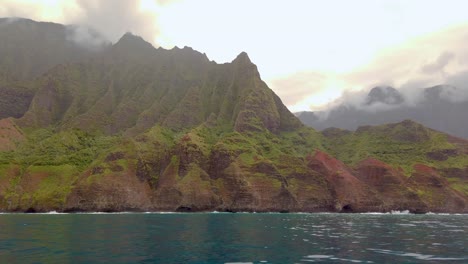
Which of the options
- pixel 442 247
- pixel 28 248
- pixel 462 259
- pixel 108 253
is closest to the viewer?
pixel 462 259

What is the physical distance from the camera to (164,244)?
53.4 m

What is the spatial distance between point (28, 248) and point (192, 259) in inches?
845

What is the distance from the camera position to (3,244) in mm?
51688

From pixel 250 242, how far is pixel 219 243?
16.2 ft

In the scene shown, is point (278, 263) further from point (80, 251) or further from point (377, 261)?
point (80, 251)

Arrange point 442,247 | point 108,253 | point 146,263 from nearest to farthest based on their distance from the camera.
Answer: point 146,263 → point 108,253 → point 442,247

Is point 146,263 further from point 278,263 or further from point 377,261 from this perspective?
point 377,261

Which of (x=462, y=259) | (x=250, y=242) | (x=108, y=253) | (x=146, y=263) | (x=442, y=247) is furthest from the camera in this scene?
(x=250, y=242)

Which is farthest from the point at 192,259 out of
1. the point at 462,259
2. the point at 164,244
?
the point at 462,259

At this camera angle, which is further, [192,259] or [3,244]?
[3,244]

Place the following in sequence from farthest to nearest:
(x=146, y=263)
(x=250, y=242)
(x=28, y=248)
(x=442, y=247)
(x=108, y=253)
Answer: (x=250, y=242) < (x=442, y=247) < (x=28, y=248) < (x=108, y=253) < (x=146, y=263)

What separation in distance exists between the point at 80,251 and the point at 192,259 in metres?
14.2

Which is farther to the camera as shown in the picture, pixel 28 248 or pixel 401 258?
pixel 28 248

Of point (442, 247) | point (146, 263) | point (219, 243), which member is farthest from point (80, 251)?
point (442, 247)
